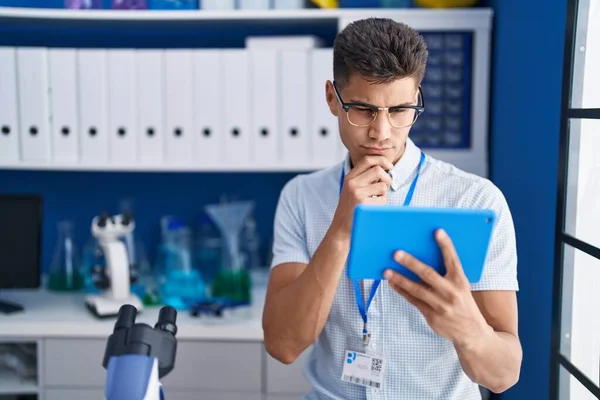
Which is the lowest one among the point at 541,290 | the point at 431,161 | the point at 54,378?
the point at 54,378

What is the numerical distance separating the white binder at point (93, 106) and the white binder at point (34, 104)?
113mm

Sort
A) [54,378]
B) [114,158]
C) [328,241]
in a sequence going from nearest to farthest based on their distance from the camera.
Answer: [328,241] < [54,378] < [114,158]

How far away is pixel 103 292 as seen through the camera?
2289 millimetres

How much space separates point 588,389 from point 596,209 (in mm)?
386

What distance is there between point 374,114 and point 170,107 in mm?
1121

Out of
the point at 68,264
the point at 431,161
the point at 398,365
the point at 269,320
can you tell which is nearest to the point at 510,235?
the point at 431,161

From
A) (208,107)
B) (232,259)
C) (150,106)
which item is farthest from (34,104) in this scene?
(232,259)

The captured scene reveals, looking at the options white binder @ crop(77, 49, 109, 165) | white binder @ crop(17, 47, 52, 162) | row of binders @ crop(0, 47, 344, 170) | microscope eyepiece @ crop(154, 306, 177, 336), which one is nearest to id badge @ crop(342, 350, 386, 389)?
microscope eyepiece @ crop(154, 306, 177, 336)

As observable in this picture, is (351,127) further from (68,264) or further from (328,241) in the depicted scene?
(68,264)

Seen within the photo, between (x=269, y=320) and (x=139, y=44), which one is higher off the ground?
(x=139, y=44)

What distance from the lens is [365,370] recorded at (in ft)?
4.43

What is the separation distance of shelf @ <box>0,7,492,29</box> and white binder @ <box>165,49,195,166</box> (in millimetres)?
141

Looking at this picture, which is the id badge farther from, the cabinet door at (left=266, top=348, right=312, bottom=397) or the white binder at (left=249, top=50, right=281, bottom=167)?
the white binder at (left=249, top=50, right=281, bottom=167)

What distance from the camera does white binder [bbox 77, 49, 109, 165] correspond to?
2.24 m
